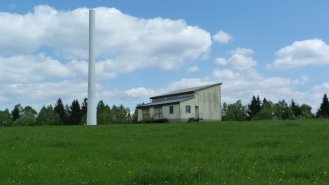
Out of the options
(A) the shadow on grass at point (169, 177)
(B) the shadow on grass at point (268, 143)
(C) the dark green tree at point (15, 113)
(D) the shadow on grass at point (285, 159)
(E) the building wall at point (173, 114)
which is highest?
(C) the dark green tree at point (15, 113)

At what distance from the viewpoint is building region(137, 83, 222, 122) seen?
92.2m

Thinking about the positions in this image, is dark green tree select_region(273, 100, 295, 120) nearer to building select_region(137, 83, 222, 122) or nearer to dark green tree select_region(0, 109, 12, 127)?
building select_region(137, 83, 222, 122)

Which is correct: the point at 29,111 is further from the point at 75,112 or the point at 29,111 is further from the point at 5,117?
the point at 75,112

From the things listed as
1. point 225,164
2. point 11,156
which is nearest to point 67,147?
point 11,156

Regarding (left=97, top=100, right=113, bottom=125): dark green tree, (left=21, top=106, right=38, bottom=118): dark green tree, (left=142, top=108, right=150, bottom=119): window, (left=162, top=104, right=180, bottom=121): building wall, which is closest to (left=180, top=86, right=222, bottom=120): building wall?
(left=162, top=104, right=180, bottom=121): building wall

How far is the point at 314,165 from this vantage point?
14930 mm

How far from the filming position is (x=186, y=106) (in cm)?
9312

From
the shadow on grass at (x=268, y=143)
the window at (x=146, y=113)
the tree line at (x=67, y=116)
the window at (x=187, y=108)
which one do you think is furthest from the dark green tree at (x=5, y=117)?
the shadow on grass at (x=268, y=143)

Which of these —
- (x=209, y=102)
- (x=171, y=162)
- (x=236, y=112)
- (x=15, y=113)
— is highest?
(x=15, y=113)

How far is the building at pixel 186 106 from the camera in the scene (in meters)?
92.2

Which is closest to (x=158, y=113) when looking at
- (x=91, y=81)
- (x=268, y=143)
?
(x=91, y=81)

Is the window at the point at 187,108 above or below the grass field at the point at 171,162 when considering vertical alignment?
above

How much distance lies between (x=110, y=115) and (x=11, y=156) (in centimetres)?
11517

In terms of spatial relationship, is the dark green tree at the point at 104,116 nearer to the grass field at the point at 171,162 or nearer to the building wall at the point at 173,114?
the building wall at the point at 173,114
